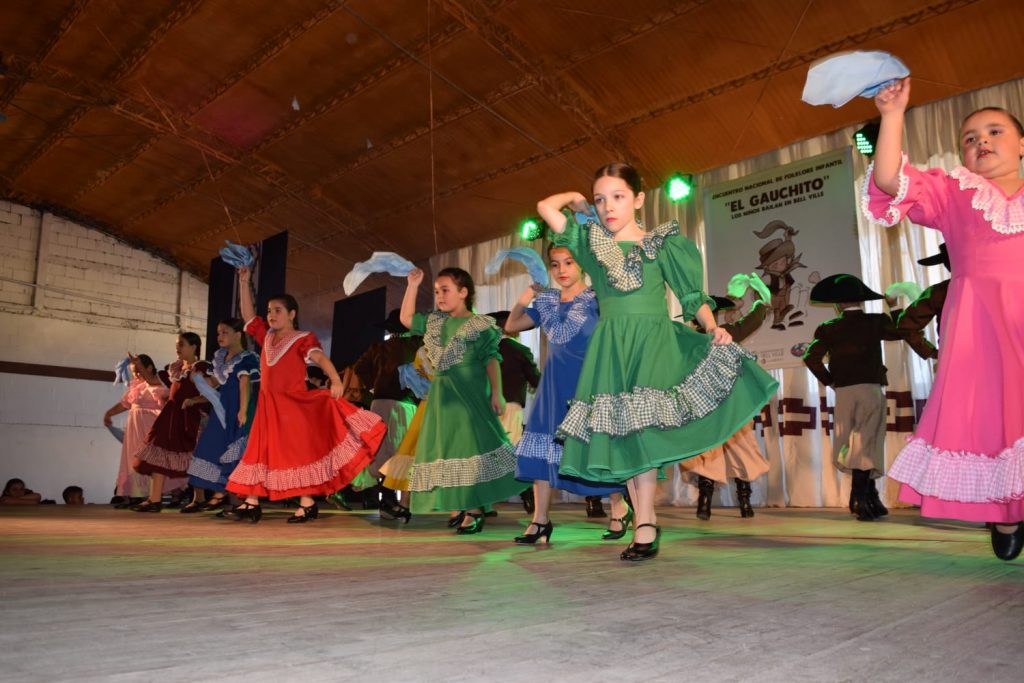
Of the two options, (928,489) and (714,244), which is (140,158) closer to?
(714,244)

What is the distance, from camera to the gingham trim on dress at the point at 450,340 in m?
4.69

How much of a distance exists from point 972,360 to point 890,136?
0.77 m

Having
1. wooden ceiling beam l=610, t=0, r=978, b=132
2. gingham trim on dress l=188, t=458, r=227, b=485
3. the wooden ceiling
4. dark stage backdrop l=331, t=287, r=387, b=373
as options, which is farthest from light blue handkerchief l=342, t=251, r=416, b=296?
dark stage backdrop l=331, t=287, r=387, b=373

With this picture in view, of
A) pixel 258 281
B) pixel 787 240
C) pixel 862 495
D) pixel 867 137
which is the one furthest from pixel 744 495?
pixel 258 281

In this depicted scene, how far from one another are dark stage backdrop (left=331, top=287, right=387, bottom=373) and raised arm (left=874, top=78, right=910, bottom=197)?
9.42 meters

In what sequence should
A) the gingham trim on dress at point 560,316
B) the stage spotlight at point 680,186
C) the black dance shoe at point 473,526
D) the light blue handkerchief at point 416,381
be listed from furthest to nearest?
1. the stage spotlight at point 680,186
2. the light blue handkerchief at point 416,381
3. the black dance shoe at point 473,526
4. the gingham trim on dress at point 560,316

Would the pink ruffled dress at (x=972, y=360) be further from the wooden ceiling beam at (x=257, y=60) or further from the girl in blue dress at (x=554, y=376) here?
the wooden ceiling beam at (x=257, y=60)

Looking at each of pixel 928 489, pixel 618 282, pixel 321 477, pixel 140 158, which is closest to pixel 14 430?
pixel 140 158

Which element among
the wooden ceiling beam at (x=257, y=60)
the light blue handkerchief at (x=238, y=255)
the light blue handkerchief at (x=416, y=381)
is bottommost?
the light blue handkerchief at (x=416, y=381)

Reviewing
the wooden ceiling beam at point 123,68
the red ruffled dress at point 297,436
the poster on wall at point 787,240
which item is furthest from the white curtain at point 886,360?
the wooden ceiling beam at point 123,68

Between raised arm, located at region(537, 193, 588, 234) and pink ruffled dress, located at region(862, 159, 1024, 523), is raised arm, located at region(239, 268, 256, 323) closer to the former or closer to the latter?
raised arm, located at region(537, 193, 588, 234)

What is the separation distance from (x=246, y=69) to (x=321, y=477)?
6.22 metres

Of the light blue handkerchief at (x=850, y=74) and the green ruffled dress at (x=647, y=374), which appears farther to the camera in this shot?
the green ruffled dress at (x=647, y=374)

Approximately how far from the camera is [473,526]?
4438 mm
